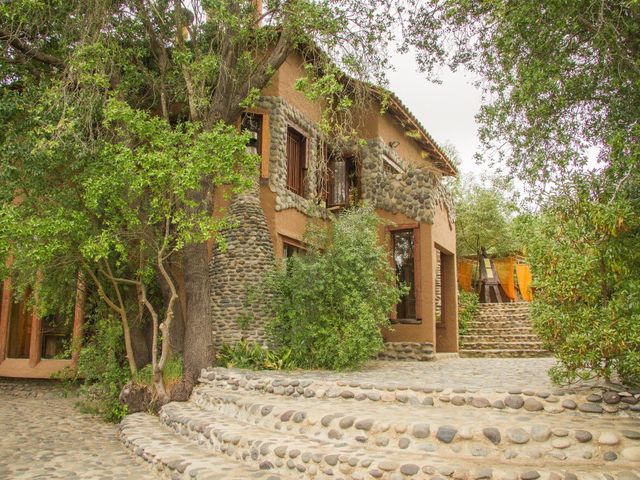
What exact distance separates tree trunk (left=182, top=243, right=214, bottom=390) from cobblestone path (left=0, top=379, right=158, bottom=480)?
184cm

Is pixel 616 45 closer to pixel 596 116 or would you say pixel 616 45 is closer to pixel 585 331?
pixel 596 116

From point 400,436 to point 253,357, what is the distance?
524 centimetres

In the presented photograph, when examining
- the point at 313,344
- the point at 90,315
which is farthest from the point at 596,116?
the point at 90,315

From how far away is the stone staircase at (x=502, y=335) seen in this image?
1666cm

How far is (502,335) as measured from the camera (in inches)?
706

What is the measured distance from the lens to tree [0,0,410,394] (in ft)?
34.6

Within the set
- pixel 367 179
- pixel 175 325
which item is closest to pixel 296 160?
pixel 367 179

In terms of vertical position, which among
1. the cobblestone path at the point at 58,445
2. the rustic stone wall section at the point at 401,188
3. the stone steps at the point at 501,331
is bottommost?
the cobblestone path at the point at 58,445

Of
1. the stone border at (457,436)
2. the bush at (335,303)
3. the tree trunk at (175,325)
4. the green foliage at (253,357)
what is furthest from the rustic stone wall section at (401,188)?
the stone border at (457,436)

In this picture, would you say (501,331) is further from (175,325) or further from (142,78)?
(142,78)

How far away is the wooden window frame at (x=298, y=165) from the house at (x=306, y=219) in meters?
0.03

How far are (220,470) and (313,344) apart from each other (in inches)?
191

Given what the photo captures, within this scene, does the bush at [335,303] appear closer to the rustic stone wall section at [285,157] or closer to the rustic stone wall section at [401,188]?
the rustic stone wall section at [285,157]

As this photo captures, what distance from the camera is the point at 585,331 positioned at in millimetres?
6871
